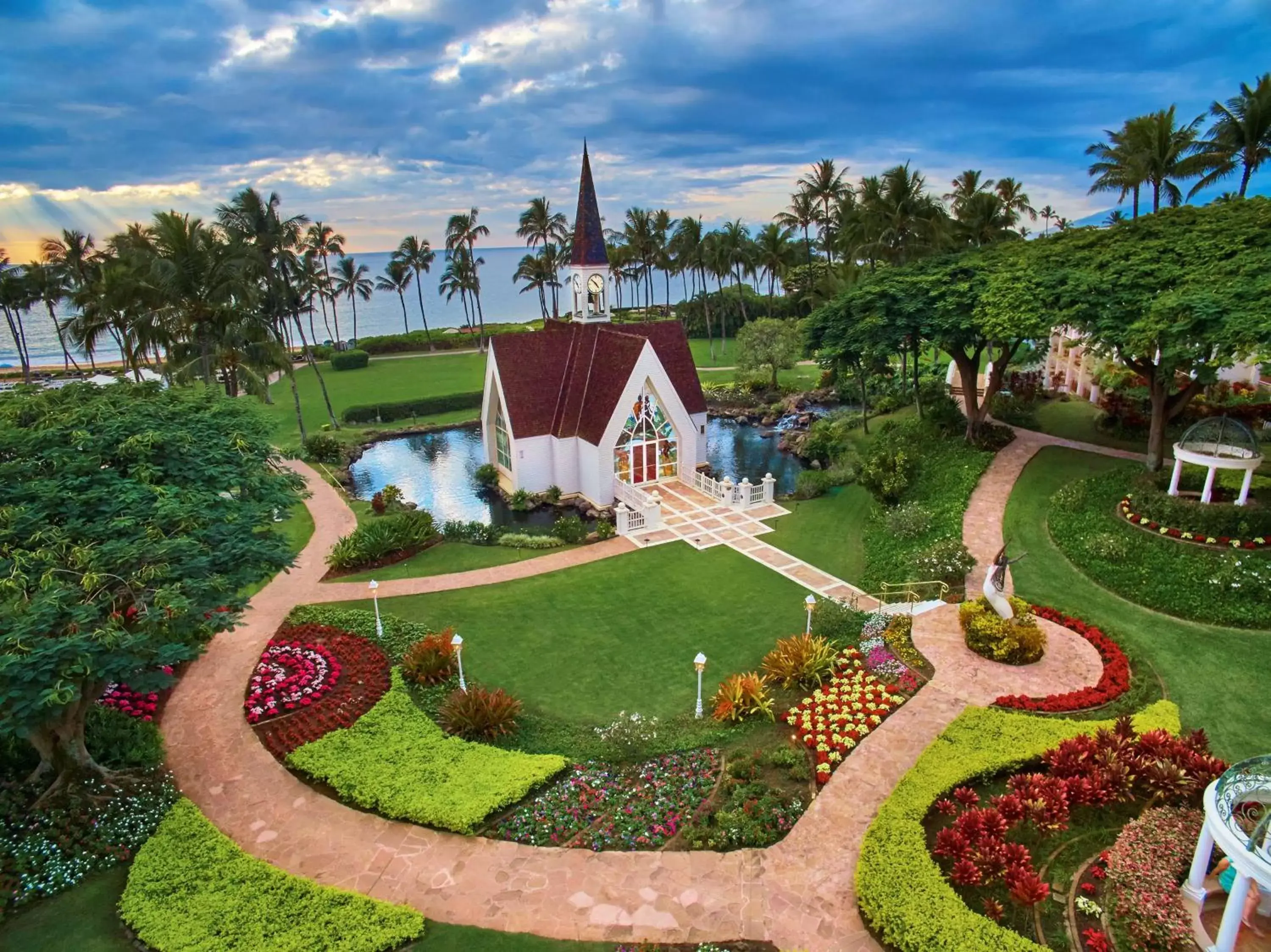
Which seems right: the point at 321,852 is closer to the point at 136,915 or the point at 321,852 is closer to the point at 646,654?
the point at 136,915

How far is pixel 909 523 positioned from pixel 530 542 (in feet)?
45.5

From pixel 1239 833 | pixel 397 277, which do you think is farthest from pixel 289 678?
pixel 397 277

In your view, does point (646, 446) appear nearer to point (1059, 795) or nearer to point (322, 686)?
point (322, 686)

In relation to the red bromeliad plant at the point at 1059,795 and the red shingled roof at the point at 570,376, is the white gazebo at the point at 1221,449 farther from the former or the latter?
the red shingled roof at the point at 570,376

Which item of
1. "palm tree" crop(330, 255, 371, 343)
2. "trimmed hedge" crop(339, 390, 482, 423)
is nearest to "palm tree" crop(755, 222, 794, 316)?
"trimmed hedge" crop(339, 390, 482, 423)

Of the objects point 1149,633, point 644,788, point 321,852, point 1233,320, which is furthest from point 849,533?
point 321,852

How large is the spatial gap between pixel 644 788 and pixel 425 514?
17331 mm

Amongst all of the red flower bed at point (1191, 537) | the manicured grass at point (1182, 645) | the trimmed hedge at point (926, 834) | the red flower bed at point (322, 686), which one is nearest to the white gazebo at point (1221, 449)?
the red flower bed at point (1191, 537)

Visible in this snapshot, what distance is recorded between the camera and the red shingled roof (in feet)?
107

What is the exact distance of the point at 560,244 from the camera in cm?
7119

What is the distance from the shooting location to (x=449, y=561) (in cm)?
2730

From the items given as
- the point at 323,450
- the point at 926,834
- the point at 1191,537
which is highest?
the point at 1191,537

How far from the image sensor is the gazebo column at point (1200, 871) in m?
10.7

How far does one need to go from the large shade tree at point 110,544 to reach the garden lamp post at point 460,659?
174 inches
